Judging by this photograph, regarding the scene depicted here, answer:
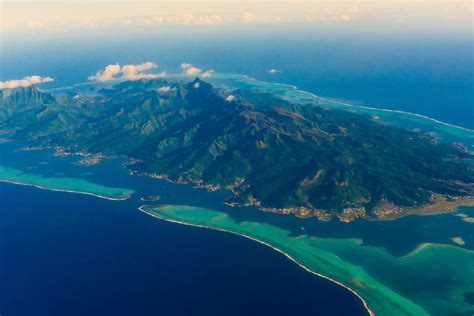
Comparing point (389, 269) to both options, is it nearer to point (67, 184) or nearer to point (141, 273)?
point (141, 273)

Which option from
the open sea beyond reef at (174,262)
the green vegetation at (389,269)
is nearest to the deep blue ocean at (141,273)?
the open sea beyond reef at (174,262)

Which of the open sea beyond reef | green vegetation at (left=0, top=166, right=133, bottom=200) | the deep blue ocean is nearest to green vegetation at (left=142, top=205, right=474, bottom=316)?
the open sea beyond reef

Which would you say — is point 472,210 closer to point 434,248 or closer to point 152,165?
point 434,248

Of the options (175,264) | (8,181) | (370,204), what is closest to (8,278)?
(175,264)

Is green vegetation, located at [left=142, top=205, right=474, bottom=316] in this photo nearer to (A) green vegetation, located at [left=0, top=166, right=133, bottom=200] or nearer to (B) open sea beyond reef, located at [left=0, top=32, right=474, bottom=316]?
(B) open sea beyond reef, located at [left=0, top=32, right=474, bottom=316]

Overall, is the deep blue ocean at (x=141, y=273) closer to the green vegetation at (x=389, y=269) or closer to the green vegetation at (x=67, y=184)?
the green vegetation at (x=389, y=269)

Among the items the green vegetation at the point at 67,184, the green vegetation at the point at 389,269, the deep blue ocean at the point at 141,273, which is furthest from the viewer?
the green vegetation at the point at 67,184
